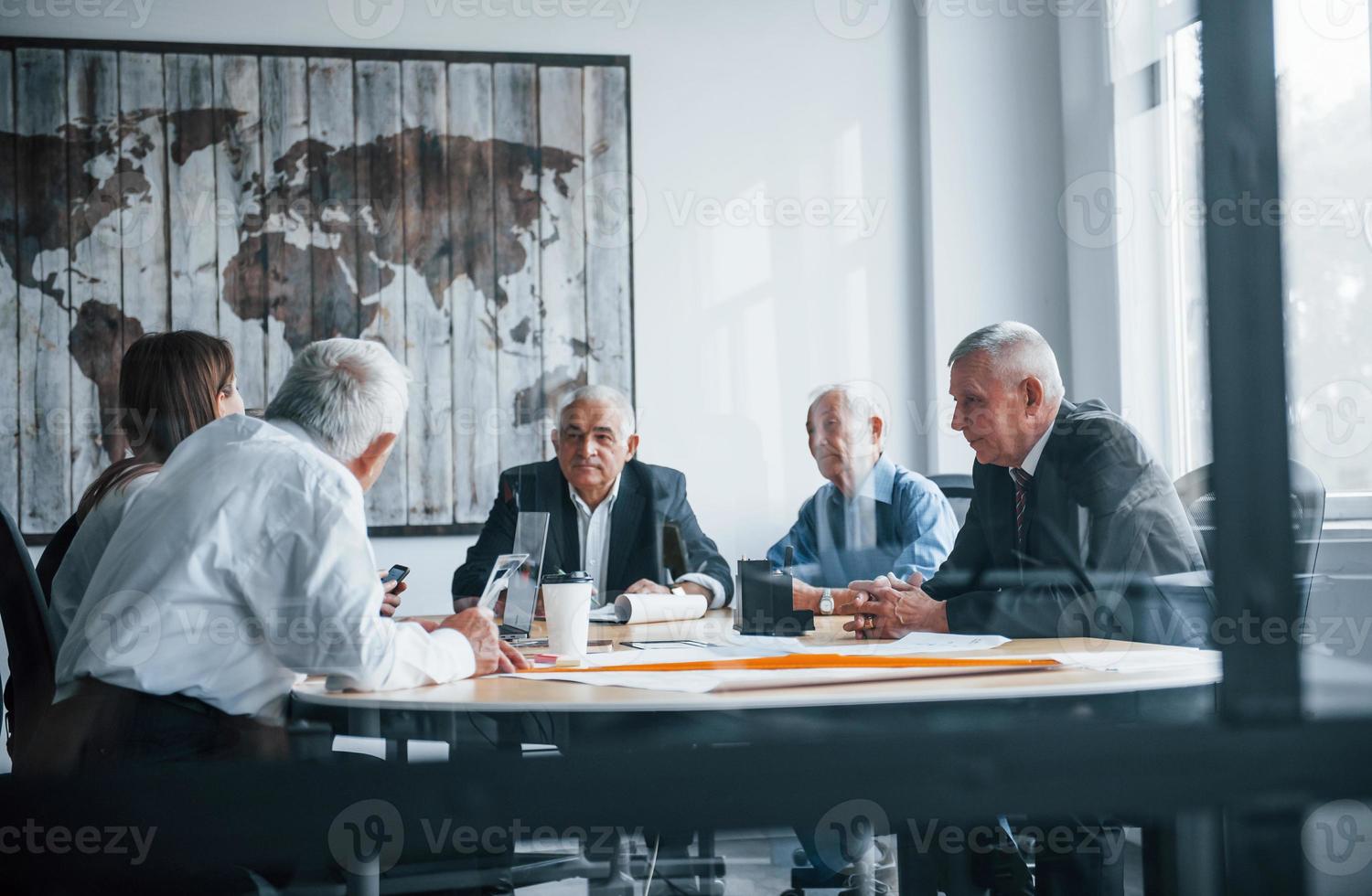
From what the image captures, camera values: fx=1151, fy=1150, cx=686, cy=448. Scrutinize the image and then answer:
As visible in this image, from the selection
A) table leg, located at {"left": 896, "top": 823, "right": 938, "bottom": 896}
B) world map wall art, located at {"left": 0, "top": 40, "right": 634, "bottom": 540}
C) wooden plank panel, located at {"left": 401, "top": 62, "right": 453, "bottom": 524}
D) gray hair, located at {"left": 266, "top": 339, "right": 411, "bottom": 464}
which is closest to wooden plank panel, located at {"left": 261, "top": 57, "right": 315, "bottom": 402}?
world map wall art, located at {"left": 0, "top": 40, "right": 634, "bottom": 540}

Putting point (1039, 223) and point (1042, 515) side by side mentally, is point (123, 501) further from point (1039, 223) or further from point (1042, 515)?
point (1039, 223)

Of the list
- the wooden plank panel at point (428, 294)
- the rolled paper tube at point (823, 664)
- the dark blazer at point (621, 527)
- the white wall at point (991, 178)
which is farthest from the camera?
the white wall at point (991, 178)

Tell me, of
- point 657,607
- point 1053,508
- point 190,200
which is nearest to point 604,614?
point 657,607

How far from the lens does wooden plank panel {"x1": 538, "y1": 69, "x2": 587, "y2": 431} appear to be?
392 centimetres

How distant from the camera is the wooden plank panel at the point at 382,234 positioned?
12.5ft

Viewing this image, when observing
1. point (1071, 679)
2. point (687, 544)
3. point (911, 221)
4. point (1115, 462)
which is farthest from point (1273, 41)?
point (911, 221)

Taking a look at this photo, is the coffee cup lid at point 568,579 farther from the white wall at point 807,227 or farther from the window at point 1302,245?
the white wall at point 807,227

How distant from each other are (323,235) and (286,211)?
139mm

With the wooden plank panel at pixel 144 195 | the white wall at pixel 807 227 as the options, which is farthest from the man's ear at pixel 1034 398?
the wooden plank panel at pixel 144 195

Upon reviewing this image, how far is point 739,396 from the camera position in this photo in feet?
13.3

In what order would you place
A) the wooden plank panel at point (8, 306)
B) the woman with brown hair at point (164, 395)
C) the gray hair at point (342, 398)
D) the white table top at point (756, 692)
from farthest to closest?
1. the wooden plank panel at point (8, 306)
2. the woman with brown hair at point (164, 395)
3. the gray hair at point (342, 398)
4. the white table top at point (756, 692)

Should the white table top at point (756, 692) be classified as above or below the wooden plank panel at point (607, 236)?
below

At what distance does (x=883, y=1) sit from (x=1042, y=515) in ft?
8.68

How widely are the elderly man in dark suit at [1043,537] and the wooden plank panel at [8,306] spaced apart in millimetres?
2788
